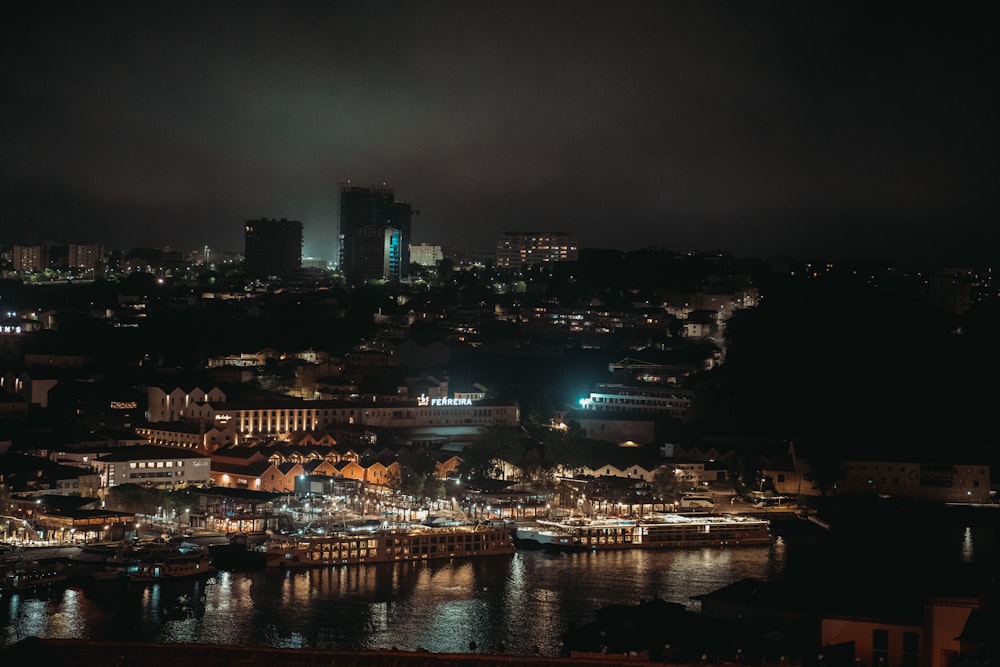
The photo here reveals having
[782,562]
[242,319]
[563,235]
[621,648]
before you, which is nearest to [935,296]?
[563,235]

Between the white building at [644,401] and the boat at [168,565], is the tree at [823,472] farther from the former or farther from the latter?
the boat at [168,565]

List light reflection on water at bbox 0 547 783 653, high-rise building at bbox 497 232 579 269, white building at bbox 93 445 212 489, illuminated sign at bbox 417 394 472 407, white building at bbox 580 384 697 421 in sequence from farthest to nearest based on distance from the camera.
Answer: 1. high-rise building at bbox 497 232 579 269
2. white building at bbox 580 384 697 421
3. illuminated sign at bbox 417 394 472 407
4. white building at bbox 93 445 212 489
5. light reflection on water at bbox 0 547 783 653

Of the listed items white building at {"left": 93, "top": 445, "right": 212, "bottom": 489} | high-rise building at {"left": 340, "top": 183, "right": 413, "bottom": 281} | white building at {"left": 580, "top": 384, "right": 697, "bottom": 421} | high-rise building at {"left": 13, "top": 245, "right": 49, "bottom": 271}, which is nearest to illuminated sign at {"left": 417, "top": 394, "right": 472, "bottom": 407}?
white building at {"left": 580, "top": 384, "right": 697, "bottom": 421}

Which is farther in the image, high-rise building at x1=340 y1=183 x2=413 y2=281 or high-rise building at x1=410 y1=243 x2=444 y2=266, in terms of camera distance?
high-rise building at x1=410 y1=243 x2=444 y2=266

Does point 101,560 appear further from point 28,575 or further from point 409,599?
point 409,599

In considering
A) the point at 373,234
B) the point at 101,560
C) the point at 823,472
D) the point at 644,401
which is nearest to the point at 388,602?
the point at 101,560

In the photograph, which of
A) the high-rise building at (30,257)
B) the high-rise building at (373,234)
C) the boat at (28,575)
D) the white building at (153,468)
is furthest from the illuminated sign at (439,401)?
the high-rise building at (30,257)

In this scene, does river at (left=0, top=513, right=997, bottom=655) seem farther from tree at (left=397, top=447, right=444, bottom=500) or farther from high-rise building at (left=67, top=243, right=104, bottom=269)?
high-rise building at (left=67, top=243, right=104, bottom=269)
